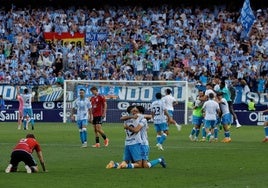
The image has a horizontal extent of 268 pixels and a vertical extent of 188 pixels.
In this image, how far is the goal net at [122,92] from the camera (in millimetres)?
53906

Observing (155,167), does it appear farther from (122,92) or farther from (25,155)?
(122,92)

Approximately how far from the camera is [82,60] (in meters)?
59.0

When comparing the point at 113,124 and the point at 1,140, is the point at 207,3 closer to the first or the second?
the point at 113,124

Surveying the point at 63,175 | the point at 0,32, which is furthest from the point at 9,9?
the point at 63,175

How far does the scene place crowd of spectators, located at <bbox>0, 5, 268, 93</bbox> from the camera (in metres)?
56.2

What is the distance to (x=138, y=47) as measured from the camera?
59312 mm

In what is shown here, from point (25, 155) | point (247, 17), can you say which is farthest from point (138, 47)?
point (25, 155)

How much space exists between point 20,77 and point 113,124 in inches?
354

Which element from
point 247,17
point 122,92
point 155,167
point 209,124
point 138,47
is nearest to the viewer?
point 155,167

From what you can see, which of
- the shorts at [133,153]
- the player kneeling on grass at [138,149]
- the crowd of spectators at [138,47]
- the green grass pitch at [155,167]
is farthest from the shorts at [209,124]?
the crowd of spectators at [138,47]

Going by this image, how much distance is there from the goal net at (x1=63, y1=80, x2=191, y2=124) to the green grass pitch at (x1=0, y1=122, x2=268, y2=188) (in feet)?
44.1

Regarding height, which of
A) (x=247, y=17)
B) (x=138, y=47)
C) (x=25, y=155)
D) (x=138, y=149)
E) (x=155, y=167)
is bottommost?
(x=155, y=167)

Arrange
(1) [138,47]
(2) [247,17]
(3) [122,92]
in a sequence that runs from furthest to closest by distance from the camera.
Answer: (1) [138,47]
(3) [122,92]
(2) [247,17]

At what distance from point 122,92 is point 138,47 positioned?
5567 mm
